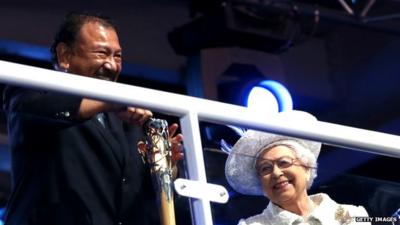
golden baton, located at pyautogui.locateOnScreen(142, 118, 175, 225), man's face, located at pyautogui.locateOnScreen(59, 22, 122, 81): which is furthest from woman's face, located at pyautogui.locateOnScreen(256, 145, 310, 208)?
man's face, located at pyautogui.locateOnScreen(59, 22, 122, 81)

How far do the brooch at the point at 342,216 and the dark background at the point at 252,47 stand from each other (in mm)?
3117

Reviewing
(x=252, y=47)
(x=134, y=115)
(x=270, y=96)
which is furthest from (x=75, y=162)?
(x=252, y=47)

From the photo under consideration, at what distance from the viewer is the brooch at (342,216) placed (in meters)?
2.20

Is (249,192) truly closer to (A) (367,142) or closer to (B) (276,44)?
(A) (367,142)

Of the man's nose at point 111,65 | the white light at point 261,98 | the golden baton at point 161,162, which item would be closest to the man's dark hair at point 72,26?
the man's nose at point 111,65

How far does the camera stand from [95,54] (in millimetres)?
2594

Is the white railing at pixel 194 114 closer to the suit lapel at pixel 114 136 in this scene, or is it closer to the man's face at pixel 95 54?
the suit lapel at pixel 114 136

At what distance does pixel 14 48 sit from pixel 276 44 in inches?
51.2

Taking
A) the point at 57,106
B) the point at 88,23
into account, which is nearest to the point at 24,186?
the point at 57,106

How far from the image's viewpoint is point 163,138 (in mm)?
2076

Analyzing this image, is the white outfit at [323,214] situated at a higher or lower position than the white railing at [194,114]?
lower

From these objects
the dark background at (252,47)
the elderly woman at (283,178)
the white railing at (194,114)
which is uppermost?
the dark background at (252,47)

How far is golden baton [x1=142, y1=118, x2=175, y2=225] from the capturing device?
204 cm

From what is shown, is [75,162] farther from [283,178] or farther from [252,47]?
[252,47]
